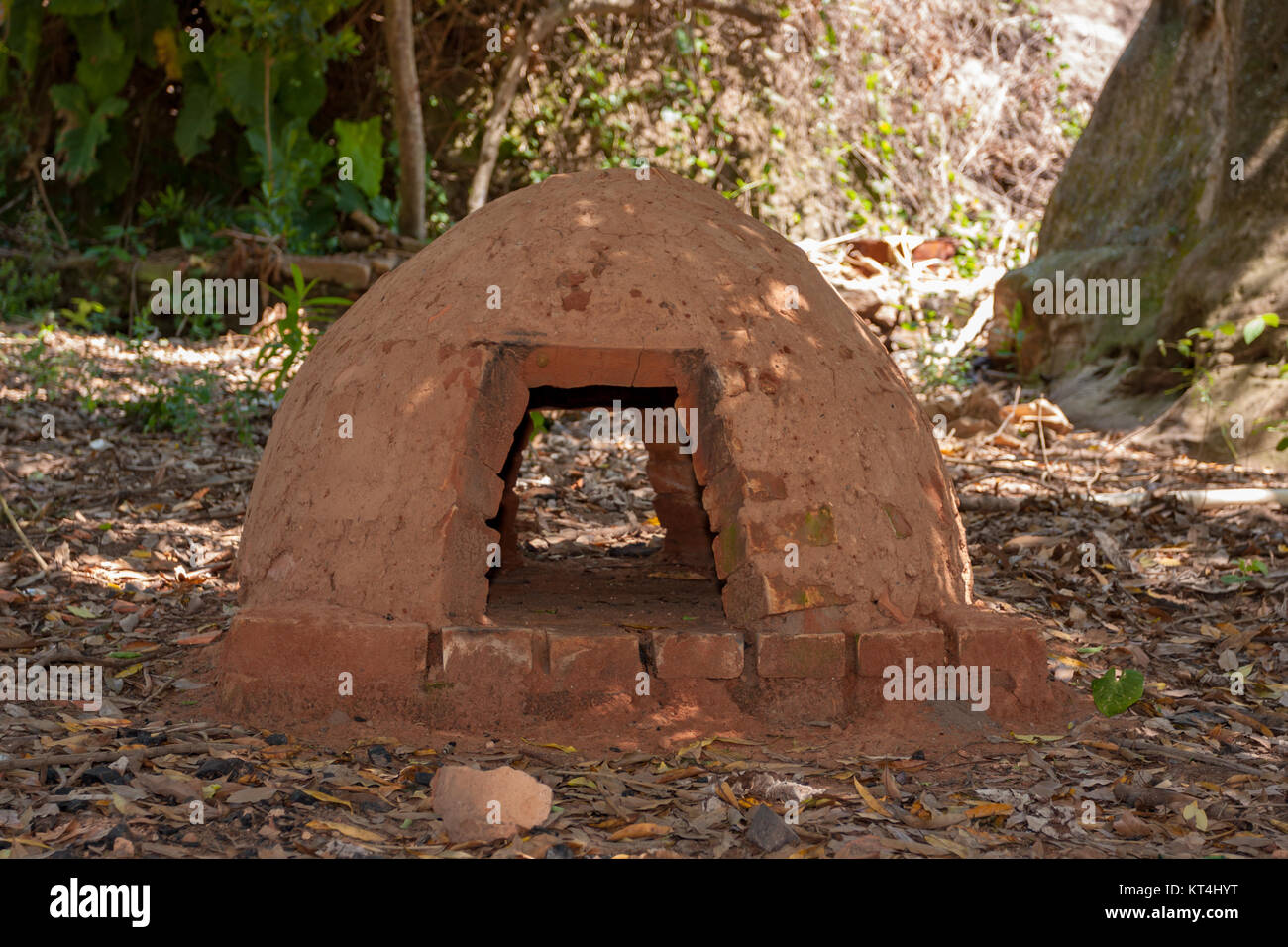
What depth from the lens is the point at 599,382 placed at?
4.33 metres

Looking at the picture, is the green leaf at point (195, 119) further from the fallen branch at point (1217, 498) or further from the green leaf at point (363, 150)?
the fallen branch at point (1217, 498)

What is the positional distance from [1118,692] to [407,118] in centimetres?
811

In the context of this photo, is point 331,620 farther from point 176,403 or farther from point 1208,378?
point 1208,378

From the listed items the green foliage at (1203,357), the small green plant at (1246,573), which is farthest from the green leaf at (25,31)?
the small green plant at (1246,573)

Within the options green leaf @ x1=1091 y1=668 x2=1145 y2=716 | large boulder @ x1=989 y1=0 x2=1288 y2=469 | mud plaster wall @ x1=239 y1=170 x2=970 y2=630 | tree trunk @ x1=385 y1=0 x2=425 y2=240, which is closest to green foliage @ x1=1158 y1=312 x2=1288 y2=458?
large boulder @ x1=989 y1=0 x2=1288 y2=469

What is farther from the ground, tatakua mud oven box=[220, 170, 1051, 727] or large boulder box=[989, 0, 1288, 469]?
Result: large boulder box=[989, 0, 1288, 469]

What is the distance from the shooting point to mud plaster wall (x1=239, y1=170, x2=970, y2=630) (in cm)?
408

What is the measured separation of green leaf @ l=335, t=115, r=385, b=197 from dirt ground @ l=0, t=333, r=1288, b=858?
463 centimetres

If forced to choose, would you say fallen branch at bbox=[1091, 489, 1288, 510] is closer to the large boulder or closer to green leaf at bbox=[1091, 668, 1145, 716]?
the large boulder

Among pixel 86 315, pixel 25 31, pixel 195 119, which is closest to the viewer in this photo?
pixel 86 315

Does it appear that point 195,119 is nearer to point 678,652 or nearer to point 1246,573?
point 678,652

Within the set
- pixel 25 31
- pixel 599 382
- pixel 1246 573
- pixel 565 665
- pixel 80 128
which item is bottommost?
pixel 565 665

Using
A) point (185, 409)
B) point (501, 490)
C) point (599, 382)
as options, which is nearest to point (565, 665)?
point (501, 490)

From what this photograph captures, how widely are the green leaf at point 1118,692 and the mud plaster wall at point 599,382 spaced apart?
0.61 metres
